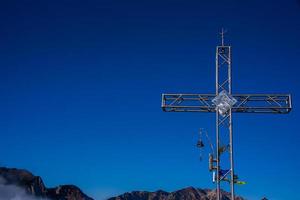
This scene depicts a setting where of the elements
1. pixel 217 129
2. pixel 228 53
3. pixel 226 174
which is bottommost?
pixel 226 174

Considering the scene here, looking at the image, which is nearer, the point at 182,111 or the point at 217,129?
the point at 217,129

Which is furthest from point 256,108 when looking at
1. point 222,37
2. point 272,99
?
point 222,37

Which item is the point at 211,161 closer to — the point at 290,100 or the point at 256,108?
the point at 256,108

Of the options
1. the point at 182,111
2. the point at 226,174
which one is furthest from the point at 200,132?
the point at 226,174

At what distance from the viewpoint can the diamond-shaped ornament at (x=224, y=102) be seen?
23062 mm

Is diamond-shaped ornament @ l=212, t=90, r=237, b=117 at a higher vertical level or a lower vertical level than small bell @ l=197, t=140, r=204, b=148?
higher

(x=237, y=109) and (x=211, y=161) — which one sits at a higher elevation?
(x=237, y=109)

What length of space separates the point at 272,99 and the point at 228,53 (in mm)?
3211

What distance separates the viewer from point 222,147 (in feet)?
75.4

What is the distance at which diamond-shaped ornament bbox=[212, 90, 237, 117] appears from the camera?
2306cm

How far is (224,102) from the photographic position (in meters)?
23.1

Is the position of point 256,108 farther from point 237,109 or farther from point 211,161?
point 211,161

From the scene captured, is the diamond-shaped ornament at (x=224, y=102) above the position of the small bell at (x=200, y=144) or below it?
above

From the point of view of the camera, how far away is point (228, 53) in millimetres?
24297
